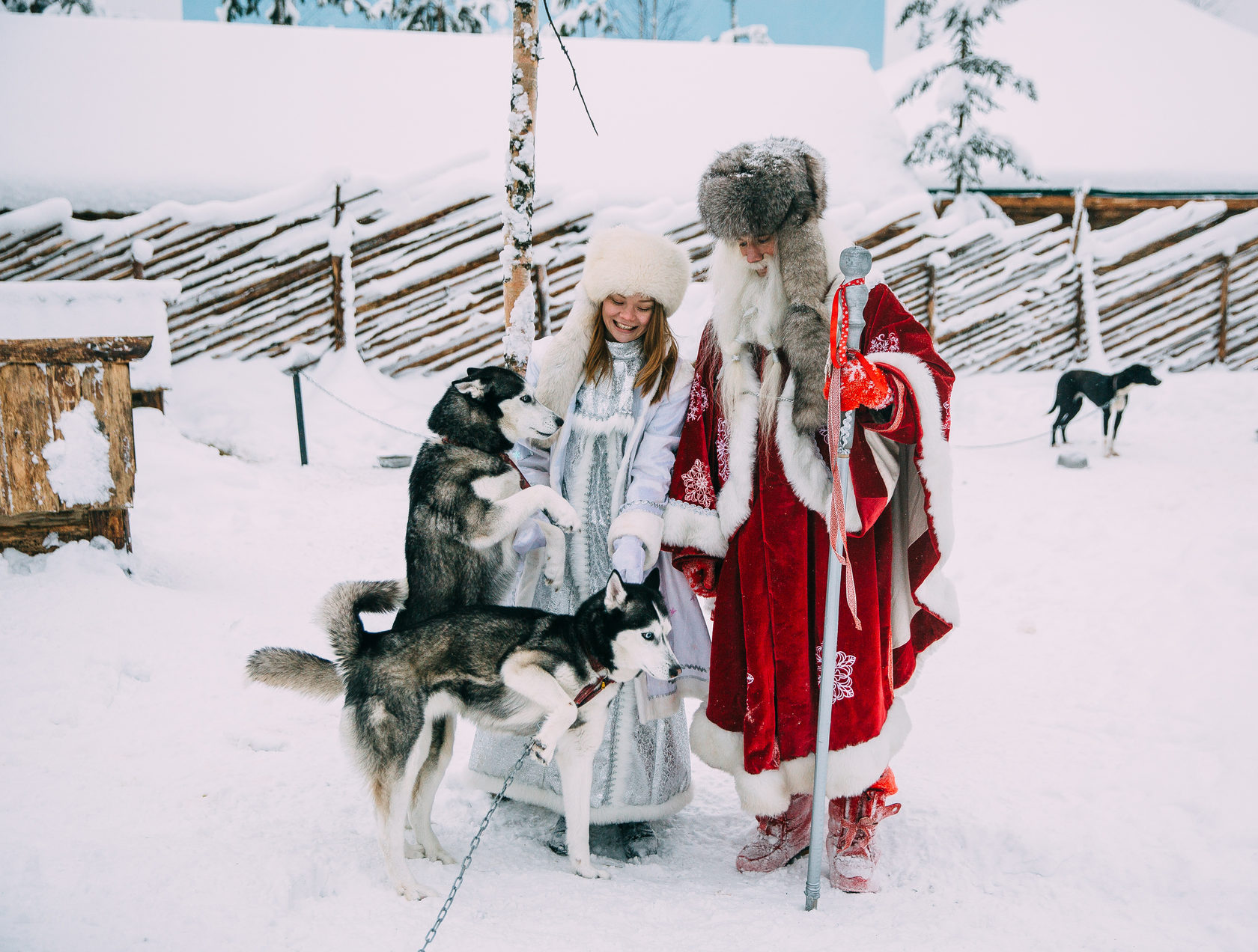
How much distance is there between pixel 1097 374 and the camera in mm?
7898

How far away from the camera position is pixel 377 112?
10.5m

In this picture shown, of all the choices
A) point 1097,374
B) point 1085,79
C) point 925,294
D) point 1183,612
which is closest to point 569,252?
point 925,294

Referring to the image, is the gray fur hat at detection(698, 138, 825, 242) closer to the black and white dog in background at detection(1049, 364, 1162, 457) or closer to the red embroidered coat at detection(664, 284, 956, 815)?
the red embroidered coat at detection(664, 284, 956, 815)

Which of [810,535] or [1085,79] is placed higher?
[1085,79]

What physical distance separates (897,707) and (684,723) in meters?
0.69

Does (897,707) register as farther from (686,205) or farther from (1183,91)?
(1183,91)

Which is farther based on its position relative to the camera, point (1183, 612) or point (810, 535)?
point (1183, 612)

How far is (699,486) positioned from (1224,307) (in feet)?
39.0

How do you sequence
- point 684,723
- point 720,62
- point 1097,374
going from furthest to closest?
point 720,62 < point 1097,374 < point 684,723

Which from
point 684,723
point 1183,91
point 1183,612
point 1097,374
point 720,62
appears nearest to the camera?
point 684,723

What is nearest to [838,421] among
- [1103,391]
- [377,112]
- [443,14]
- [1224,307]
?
[1103,391]

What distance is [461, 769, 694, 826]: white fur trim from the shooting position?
256 cm

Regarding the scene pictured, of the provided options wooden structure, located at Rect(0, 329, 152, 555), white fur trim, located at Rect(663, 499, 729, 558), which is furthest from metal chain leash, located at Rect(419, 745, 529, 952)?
wooden structure, located at Rect(0, 329, 152, 555)

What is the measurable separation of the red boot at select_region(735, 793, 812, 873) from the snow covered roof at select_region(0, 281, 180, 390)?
212 inches
